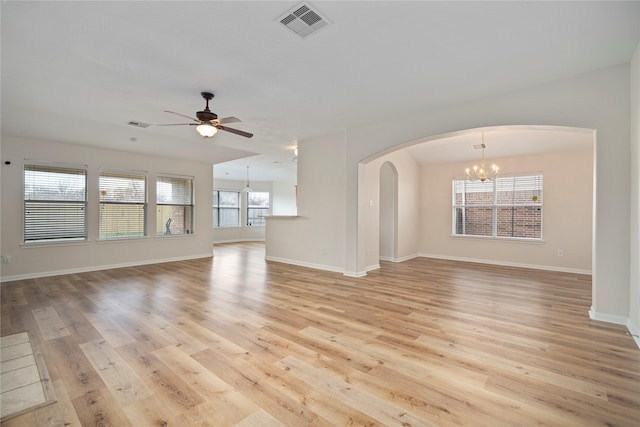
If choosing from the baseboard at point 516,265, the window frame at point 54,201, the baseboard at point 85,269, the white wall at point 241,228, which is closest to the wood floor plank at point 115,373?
the baseboard at point 85,269

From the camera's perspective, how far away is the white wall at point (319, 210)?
584 cm

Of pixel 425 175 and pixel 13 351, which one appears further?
pixel 425 175

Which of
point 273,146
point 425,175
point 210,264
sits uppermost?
point 273,146

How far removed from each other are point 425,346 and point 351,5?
2963 mm

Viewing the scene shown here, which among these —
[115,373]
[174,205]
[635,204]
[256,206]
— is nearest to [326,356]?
[115,373]

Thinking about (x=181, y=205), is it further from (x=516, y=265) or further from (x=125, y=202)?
(x=516, y=265)

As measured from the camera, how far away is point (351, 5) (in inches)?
86.4

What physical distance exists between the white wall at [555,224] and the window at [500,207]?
0.70 feet

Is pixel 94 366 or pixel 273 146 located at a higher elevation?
pixel 273 146

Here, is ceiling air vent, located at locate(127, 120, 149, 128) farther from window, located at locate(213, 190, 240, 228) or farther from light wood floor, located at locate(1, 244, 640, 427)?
window, located at locate(213, 190, 240, 228)

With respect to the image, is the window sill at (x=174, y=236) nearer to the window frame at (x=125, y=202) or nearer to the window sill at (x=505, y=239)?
the window frame at (x=125, y=202)

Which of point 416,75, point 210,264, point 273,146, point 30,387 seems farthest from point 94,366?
point 273,146

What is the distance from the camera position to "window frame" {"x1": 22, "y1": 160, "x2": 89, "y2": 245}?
5434 mm

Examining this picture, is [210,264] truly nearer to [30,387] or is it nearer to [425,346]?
[30,387]
